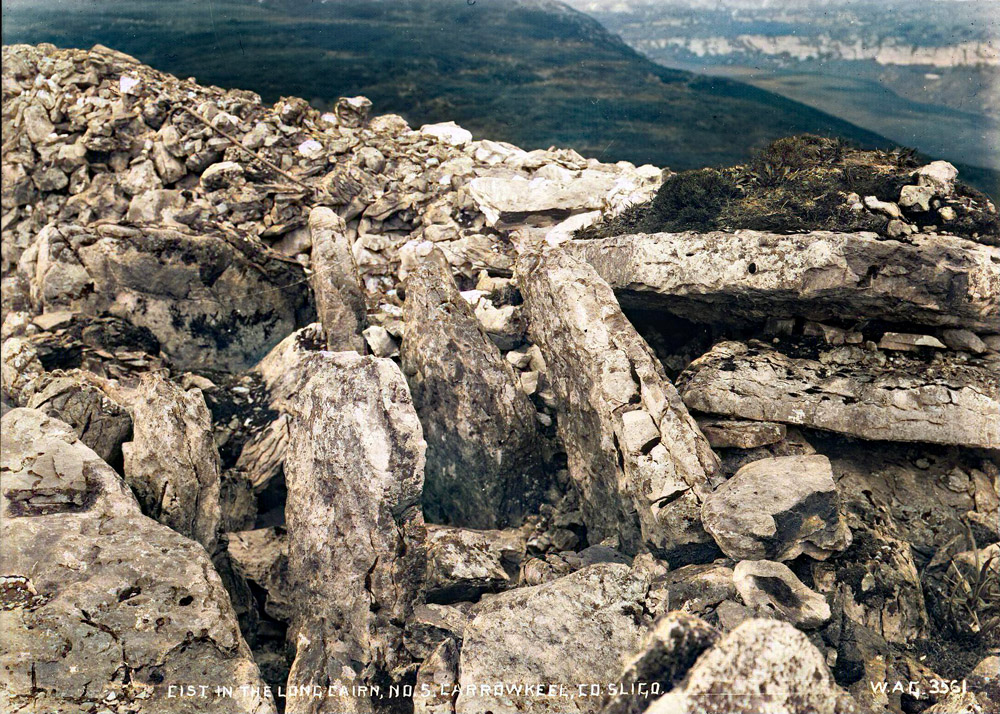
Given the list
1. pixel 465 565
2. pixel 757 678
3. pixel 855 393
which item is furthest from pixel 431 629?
pixel 855 393

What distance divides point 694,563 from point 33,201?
8.35 meters

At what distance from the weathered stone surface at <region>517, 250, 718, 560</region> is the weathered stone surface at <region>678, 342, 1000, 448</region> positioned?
0.53 metres

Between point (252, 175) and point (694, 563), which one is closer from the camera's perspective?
point (694, 563)

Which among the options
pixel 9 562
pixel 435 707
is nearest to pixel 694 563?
pixel 435 707

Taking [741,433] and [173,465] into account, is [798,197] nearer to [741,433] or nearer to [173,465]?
[741,433]

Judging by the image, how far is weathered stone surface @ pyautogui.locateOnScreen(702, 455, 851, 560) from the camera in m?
5.17

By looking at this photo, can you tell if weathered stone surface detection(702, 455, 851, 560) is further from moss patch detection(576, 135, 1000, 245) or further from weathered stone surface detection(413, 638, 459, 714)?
moss patch detection(576, 135, 1000, 245)

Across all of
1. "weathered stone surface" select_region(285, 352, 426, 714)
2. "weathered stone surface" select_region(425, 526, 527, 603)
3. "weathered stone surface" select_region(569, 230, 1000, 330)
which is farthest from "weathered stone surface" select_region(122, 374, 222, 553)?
"weathered stone surface" select_region(569, 230, 1000, 330)

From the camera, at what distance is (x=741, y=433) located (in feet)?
20.1

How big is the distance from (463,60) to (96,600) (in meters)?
6.24

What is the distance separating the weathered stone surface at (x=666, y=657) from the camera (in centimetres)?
387

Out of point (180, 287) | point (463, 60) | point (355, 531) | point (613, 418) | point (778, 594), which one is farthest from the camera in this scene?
point (463, 60)

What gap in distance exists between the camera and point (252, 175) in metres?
8.27

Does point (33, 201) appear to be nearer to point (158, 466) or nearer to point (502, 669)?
point (158, 466)
